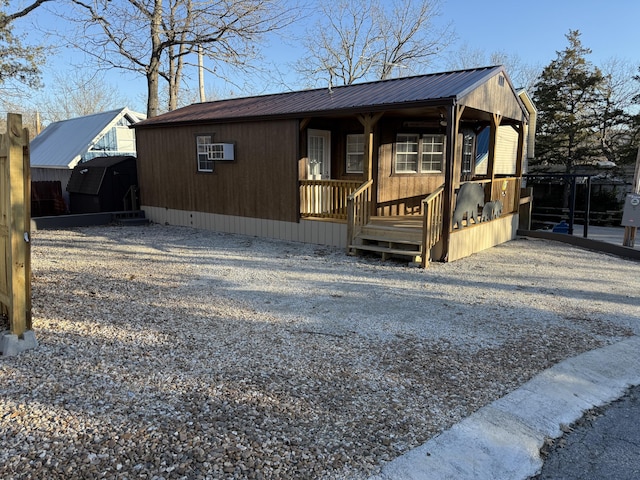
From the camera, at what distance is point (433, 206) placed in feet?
25.4

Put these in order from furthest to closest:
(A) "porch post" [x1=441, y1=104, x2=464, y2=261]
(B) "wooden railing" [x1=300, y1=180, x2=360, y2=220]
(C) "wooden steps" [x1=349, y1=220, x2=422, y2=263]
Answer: (B) "wooden railing" [x1=300, y1=180, x2=360, y2=220], (C) "wooden steps" [x1=349, y1=220, x2=422, y2=263], (A) "porch post" [x1=441, y1=104, x2=464, y2=261]

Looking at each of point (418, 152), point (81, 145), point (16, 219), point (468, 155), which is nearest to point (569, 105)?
point (468, 155)

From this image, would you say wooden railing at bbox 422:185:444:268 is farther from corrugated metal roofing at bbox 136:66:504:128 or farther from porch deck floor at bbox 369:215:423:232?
corrugated metal roofing at bbox 136:66:504:128

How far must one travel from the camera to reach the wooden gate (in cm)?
364

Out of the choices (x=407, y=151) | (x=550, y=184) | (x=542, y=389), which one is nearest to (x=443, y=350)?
(x=542, y=389)

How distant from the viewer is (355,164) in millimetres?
10875

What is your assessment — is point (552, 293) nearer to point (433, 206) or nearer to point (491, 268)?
point (491, 268)

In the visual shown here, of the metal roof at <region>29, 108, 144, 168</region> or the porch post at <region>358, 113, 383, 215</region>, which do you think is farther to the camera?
the metal roof at <region>29, 108, 144, 168</region>

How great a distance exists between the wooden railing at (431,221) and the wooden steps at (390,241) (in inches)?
7.1

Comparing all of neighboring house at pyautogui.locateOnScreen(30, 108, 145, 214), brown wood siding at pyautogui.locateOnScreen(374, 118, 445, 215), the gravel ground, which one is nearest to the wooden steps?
the gravel ground

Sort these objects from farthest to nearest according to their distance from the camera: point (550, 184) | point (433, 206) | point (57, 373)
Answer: point (550, 184)
point (433, 206)
point (57, 373)

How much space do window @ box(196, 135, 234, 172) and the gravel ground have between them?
148 inches

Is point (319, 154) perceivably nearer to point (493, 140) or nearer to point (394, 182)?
point (394, 182)

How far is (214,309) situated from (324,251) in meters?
3.97
